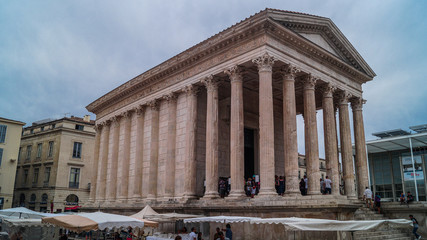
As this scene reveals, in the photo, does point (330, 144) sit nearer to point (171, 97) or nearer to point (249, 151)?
point (249, 151)

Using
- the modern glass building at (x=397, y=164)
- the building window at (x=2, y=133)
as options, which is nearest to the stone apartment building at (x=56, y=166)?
the building window at (x=2, y=133)

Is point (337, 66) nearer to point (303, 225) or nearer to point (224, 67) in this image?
point (224, 67)

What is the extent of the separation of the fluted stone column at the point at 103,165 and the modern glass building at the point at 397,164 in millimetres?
23570

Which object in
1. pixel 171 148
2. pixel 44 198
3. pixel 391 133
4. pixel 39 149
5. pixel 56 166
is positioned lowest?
pixel 44 198

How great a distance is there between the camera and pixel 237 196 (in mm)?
18859

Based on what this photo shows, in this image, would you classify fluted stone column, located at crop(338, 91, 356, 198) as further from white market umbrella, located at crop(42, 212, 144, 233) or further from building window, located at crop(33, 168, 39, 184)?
building window, located at crop(33, 168, 39, 184)

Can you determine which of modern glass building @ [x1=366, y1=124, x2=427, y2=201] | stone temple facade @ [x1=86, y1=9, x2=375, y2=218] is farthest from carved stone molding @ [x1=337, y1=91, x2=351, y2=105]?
modern glass building @ [x1=366, y1=124, x2=427, y2=201]

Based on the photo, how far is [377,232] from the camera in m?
16.8

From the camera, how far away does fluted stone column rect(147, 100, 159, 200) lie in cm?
2569

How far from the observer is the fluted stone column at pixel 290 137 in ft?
61.1

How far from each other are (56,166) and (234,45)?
1222 inches

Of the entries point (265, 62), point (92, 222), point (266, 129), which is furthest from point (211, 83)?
point (92, 222)

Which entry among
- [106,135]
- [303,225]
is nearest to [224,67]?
[303,225]

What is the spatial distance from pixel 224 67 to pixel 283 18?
4.23 metres
